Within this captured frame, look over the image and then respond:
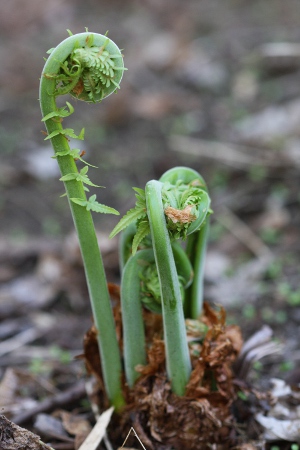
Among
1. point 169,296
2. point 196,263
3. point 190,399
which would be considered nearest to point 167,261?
point 169,296

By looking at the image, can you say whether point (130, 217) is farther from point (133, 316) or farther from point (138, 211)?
point (133, 316)

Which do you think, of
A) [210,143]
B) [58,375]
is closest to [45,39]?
[210,143]

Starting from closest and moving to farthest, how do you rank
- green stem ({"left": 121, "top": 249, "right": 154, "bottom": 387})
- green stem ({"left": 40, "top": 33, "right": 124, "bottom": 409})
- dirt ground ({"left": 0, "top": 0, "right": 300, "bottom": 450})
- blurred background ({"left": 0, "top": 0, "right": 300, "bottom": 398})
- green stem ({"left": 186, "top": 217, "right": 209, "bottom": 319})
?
green stem ({"left": 40, "top": 33, "right": 124, "bottom": 409}), green stem ({"left": 121, "top": 249, "right": 154, "bottom": 387}), green stem ({"left": 186, "top": 217, "right": 209, "bottom": 319}), dirt ground ({"left": 0, "top": 0, "right": 300, "bottom": 450}), blurred background ({"left": 0, "top": 0, "right": 300, "bottom": 398})

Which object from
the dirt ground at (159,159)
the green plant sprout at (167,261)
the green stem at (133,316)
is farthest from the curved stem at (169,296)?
the dirt ground at (159,159)

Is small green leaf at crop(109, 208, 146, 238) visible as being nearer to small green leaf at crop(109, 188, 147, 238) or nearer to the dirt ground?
small green leaf at crop(109, 188, 147, 238)

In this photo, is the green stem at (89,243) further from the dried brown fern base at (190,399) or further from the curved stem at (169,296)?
the curved stem at (169,296)

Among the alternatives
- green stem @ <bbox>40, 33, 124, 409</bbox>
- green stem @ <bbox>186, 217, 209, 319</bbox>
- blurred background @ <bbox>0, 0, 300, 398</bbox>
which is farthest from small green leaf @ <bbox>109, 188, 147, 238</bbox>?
blurred background @ <bbox>0, 0, 300, 398</bbox>
